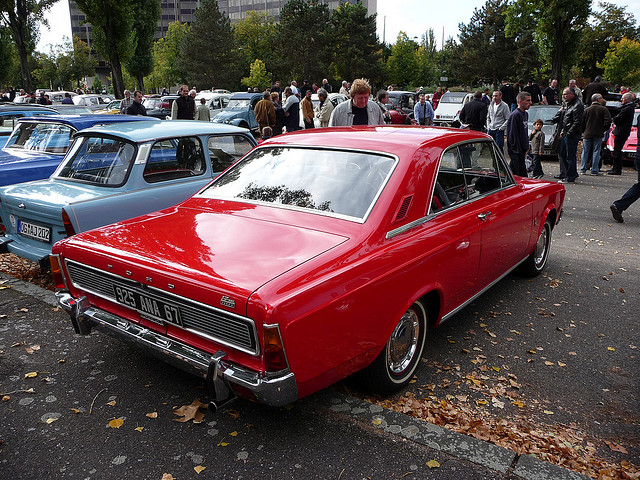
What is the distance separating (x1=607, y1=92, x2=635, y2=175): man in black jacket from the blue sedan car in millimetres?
11030

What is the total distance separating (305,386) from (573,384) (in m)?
2.13

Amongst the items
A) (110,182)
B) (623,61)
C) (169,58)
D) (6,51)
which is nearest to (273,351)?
(110,182)

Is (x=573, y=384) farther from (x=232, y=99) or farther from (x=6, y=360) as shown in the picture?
(x=232, y=99)

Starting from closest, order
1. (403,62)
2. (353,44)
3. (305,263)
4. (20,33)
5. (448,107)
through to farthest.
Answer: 1. (305,263)
2. (448,107)
3. (20,33)
4. (353,44)
5. (403,62)

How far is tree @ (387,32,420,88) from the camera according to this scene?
73438 millimetres

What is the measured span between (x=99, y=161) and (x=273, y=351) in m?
3.99

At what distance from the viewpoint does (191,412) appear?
134 inches

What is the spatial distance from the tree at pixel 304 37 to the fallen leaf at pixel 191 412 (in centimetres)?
6332

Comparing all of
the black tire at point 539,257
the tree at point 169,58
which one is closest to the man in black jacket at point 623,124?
the black tire at point 539,257

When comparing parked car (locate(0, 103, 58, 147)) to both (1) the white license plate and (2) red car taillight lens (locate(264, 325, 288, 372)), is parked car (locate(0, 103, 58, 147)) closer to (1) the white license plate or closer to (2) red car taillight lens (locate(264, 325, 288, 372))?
(1) the white license plate

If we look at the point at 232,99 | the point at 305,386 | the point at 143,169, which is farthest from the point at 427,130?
the point at 232,99

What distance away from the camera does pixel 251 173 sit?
4219 millimetres

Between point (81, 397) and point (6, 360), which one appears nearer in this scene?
point (81, 397)

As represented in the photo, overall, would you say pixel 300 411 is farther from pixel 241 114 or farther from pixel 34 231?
pixel 241 114
